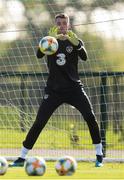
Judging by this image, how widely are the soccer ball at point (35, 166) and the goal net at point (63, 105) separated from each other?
18.1ft

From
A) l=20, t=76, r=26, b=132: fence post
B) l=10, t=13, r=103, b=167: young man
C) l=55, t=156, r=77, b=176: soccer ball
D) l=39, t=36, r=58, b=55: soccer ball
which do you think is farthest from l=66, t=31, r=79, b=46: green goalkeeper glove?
l=20, t=76, r=26, b=132: fence post

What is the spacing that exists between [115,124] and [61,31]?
4947mm

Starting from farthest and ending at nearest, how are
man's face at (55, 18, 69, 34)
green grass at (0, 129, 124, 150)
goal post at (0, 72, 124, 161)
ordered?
green grass at (0, 129, 124, 150) < goal post at (0, 72, 124, 161) < man's face at (55, 18, 69, 34)

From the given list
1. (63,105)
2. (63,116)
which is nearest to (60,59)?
(63,105)

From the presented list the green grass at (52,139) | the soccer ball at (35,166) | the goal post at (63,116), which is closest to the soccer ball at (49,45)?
the soccer ball at (35,166)

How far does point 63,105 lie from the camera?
52.5ft

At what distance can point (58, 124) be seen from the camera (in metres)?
16.2

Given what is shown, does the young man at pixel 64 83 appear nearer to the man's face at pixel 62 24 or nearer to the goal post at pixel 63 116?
the man's face at pixel 62 24

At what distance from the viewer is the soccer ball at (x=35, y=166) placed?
9.45 m

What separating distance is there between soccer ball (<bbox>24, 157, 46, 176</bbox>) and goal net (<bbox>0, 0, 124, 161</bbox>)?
5527 millimetres

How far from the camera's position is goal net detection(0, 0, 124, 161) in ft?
51.0

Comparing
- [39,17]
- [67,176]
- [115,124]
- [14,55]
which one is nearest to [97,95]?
[115,124]

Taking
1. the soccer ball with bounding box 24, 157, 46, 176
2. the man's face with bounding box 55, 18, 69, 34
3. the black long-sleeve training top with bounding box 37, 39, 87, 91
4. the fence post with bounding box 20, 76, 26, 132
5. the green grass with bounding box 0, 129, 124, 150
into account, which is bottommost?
the green grass with bounding box 0, 129, 124, 150

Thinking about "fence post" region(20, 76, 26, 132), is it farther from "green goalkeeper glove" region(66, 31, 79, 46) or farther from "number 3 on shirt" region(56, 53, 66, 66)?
"green goalkeeper glove" region(66, 31, 79, 46)
